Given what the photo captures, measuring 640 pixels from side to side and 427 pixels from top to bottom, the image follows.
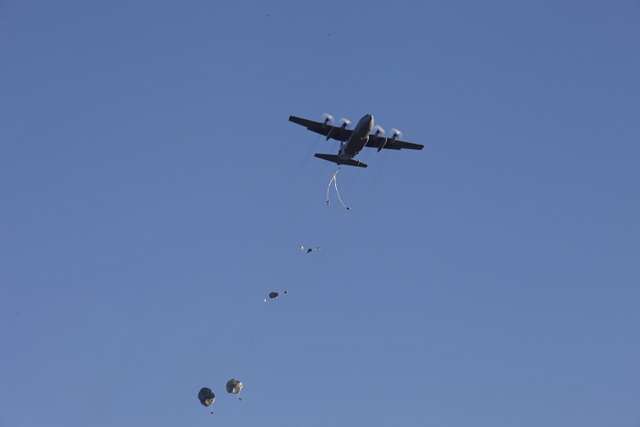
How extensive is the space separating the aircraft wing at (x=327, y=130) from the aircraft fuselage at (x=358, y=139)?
52.0 inches

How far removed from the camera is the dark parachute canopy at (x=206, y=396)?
72.6 metres

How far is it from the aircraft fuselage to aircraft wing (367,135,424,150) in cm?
468

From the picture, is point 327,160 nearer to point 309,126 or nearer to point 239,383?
point 309,126

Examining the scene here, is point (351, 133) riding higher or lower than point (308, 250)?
higher

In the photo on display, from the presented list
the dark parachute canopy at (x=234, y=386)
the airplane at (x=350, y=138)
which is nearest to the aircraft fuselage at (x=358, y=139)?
the airplane at (x=350, y=138)

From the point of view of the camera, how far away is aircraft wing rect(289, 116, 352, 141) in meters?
79.5

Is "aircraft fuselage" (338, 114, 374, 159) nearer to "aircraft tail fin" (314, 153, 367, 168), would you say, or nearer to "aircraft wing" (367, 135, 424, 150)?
"aircraft tail fin" (314, 153, 367, 168)

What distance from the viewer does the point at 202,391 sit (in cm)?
7306

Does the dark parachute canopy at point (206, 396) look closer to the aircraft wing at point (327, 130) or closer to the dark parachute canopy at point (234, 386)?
the dark parachute canopy at point (234, 386)

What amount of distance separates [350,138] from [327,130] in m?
4.11

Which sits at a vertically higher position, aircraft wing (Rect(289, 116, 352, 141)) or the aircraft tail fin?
aircraft wing (Rect(289, 116, 352, 141))

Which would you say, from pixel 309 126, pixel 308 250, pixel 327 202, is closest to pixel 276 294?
pixel 308 250

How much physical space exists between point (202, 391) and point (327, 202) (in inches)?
938

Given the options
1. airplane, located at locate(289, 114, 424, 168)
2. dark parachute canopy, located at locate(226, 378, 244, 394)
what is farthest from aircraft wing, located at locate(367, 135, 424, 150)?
dark parachute canopy, located at locate(226, 378, 244, 394)
